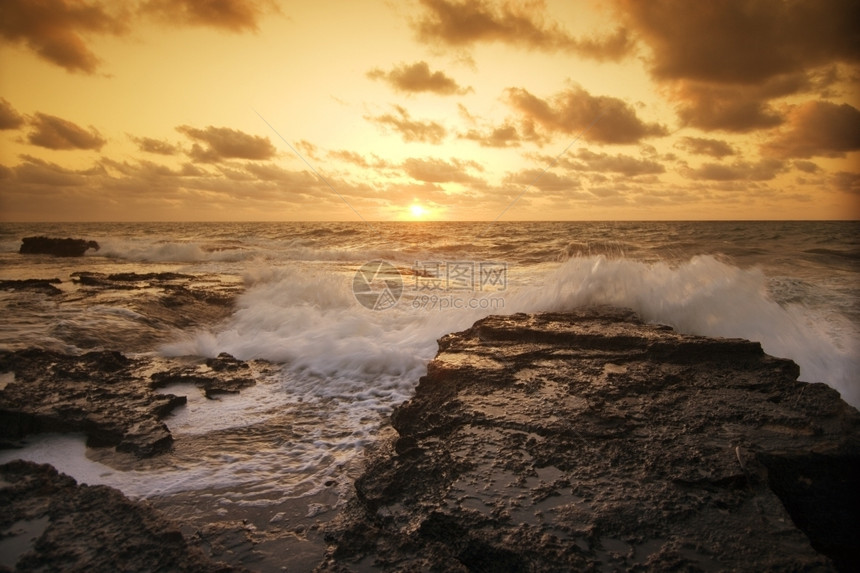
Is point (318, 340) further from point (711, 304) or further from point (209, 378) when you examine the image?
point (711, 304)

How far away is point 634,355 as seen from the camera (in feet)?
13.1

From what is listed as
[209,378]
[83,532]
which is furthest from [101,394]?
[83,532]

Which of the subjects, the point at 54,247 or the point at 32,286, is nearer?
the point at 32,286

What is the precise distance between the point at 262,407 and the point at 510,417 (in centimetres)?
263

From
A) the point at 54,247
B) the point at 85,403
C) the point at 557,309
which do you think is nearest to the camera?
the point at 85,403

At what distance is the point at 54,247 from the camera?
22.8 m

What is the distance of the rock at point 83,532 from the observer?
2002 mm

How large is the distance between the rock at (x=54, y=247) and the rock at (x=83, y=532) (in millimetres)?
26121

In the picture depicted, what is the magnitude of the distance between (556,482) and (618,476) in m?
0.34

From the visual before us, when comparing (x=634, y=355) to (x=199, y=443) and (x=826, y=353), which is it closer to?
(x=826, y=353)

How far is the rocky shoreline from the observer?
1.96 m

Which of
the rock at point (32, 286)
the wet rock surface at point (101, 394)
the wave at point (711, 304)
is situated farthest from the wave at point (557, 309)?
the rock at point (32, 286)

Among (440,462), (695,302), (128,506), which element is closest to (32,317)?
(128,506)

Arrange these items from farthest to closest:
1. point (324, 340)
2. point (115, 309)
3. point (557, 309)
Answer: point (115, 309)
point (324, 340)
point (557, 309)
